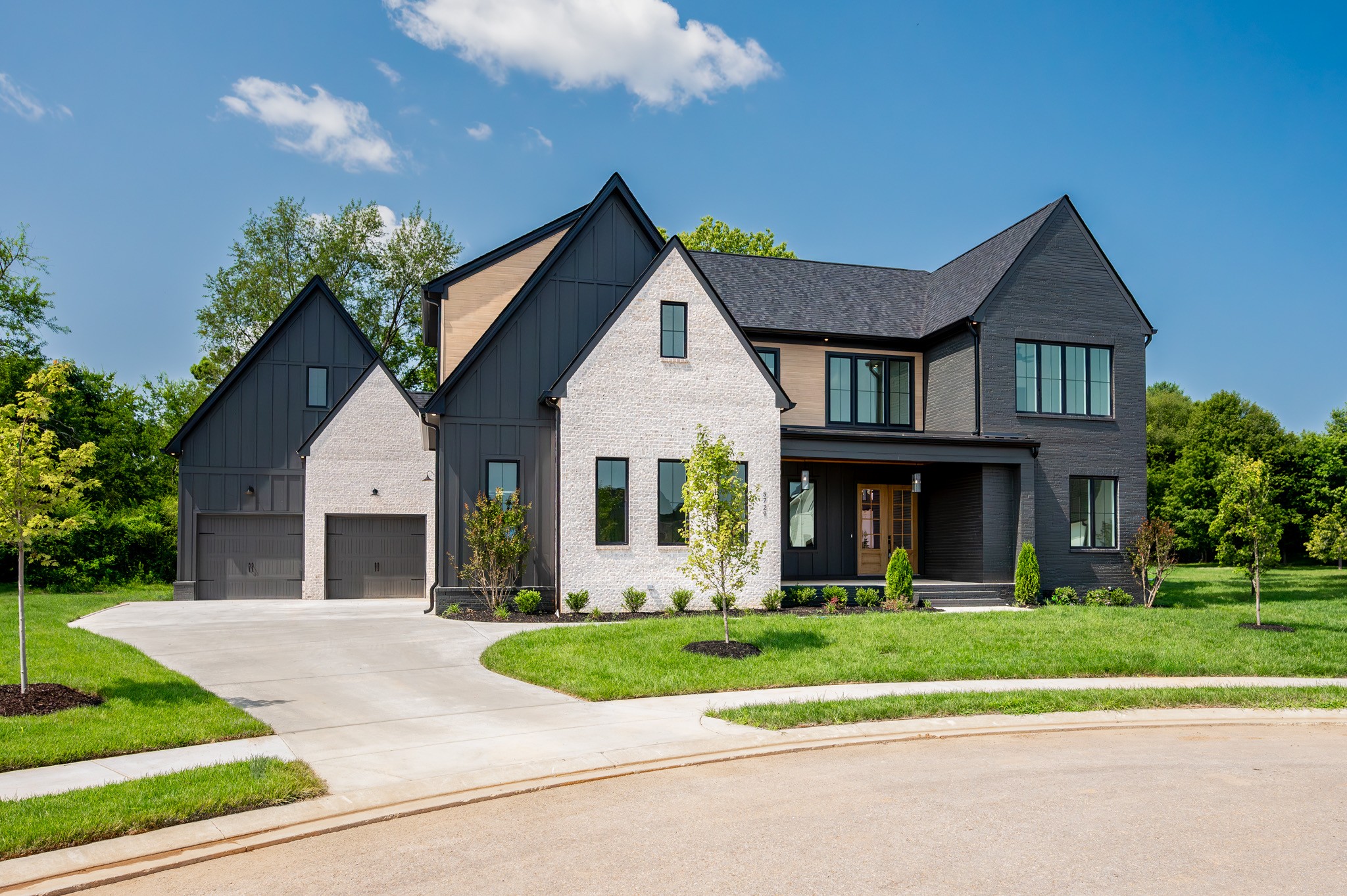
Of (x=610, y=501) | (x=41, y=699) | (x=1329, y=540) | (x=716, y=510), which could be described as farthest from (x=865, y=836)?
(x=1329, y=540)

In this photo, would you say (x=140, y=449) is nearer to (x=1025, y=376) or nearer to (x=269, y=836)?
(x=1025, y=376)

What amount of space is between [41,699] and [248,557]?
16.5 m

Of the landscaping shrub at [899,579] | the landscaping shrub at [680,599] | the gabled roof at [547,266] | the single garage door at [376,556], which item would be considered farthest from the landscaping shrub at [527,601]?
the single garage door at [376,556]

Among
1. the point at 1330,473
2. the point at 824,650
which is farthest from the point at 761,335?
the point at 1330,473

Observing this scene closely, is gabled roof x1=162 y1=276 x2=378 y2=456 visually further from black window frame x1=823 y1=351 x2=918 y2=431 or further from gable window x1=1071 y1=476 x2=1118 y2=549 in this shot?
gable window x1=1071 y1=476 x2=1118 y2=549

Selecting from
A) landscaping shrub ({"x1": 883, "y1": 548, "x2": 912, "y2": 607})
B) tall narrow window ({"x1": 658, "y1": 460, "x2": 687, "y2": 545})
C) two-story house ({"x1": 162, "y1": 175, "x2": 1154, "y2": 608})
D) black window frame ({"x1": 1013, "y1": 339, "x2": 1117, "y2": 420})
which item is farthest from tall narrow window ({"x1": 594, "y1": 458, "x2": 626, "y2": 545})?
black window frame ({"x1": 1013, "y1": 339, "x2": 1117, "y2": 420})

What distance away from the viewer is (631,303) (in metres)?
19.3

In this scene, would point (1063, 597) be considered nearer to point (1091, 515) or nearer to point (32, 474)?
point (1091, 515)

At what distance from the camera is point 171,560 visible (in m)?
29.1

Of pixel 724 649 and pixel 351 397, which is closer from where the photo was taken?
pixel 724 649

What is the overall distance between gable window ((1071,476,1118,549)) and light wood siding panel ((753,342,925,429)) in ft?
21.4

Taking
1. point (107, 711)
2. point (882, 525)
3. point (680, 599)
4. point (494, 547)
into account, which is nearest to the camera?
point (107, 711)

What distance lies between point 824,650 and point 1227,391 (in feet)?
150

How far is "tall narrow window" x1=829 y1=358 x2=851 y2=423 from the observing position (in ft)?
78.8
